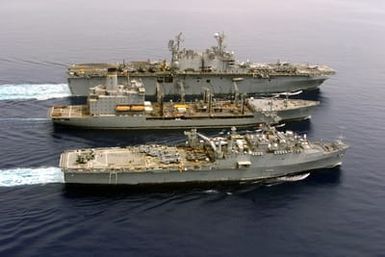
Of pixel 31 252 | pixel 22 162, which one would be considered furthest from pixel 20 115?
pixel 31 252

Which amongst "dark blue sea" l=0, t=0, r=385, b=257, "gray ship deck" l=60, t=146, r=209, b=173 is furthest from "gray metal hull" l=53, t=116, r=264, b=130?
"gray ship deck" l=60, t=146, r=209, b=173

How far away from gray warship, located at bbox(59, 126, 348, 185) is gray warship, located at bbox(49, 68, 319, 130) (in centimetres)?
1376

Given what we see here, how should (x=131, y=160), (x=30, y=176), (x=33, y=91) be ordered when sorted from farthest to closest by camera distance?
(x=33, y=91)
(x=131, y=160)
(x=30, y=176)

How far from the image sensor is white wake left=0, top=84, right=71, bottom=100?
82769mm

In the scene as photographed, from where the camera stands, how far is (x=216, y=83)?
9044 cm

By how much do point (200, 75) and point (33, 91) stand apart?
30.6m

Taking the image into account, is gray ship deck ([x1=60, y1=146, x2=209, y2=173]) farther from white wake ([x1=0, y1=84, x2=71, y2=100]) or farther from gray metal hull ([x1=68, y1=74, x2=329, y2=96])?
white wake ([x1=0, y1=84, x2=71, y2=100])

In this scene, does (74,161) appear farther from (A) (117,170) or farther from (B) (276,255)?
(B) (276,255)

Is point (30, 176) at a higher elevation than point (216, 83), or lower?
lower

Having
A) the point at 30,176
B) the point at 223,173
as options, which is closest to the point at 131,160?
the point at 223,173

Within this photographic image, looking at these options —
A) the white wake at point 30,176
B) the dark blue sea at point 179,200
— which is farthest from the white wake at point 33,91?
the white wake at point 30,176

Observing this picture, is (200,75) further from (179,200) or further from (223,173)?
(179,200)

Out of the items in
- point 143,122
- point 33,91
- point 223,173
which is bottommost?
point 223,173

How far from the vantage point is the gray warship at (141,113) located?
7125 centimetres
